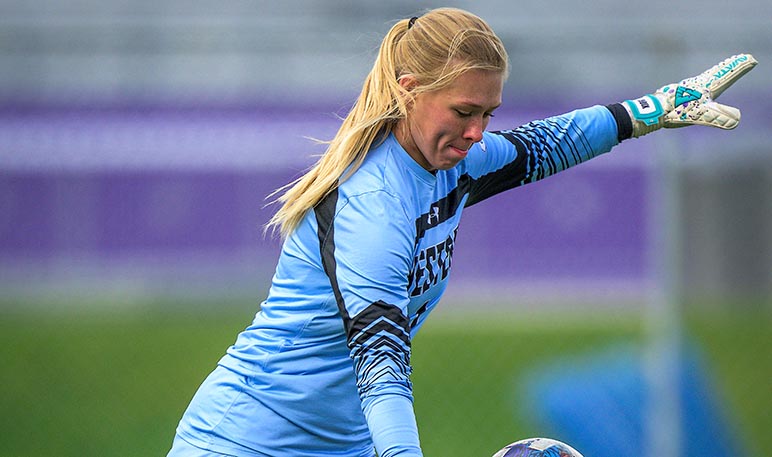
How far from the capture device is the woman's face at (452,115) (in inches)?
88.6

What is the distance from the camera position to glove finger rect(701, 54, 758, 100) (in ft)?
9.68

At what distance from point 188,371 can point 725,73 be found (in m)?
5.48

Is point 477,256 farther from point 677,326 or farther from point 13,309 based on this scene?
point 677,326

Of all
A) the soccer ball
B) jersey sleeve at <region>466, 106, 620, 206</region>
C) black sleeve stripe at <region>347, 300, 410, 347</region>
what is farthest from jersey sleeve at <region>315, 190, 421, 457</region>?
jersey sleeve at <region>466, 106, 620, 206</region>

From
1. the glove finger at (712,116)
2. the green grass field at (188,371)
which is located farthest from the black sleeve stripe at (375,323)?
the green grass field at (188,371)

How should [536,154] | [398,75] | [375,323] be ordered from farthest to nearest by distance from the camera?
[536,154] < [398,75] < [375,323]

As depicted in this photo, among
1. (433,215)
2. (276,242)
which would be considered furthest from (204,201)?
(433,215)

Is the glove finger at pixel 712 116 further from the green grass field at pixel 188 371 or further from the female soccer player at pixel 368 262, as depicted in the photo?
the green grass field at pixel 188 371

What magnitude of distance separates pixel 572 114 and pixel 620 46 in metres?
2.32

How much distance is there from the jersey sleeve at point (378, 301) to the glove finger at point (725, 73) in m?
1.19

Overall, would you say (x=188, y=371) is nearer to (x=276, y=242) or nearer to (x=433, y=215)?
(x=276, y=242)

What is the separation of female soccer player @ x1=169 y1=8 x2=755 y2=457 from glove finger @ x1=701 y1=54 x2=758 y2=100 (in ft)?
2.43

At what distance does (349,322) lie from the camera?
7.19ft

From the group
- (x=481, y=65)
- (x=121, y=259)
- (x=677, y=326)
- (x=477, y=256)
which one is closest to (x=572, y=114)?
(x=481, y=65)
